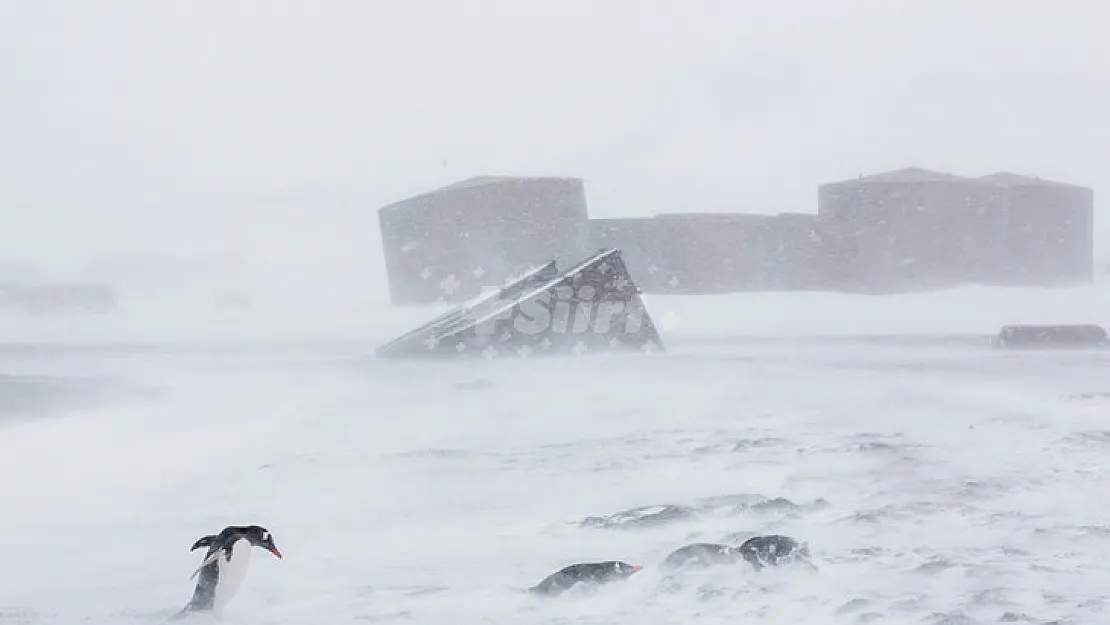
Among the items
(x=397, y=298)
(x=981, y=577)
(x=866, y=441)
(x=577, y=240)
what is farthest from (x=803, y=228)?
(x=981, y=577)

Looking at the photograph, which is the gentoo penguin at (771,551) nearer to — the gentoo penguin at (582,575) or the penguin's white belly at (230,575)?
the gentoo penguin at (582,575)

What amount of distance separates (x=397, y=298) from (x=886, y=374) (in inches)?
495

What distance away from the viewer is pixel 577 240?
19906 millimetres

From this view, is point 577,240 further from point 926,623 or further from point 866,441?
point 926,623

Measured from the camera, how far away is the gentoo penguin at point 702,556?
3542 millimetres

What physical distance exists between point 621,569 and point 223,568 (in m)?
1.40

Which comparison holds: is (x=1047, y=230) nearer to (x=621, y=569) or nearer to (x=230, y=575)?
(x=621, y=569)

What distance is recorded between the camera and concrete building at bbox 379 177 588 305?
768 inches

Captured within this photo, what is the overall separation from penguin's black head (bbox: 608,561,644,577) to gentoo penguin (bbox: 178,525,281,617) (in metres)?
1.18

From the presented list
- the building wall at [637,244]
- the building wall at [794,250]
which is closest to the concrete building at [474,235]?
the building wall at [637,244]

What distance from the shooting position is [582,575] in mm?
3383

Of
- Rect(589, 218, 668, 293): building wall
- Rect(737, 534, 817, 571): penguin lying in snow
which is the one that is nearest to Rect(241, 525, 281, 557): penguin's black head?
Rect(737, 534, 817, 571): penguin lying in snow

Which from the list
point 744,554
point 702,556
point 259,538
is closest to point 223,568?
point 259,538

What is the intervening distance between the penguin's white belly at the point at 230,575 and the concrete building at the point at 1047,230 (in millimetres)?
20360
